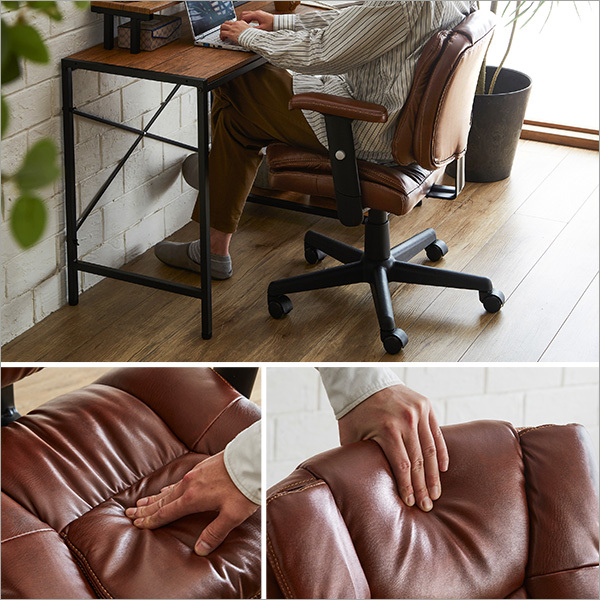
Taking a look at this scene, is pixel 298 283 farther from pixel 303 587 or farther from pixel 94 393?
pixel 303 587

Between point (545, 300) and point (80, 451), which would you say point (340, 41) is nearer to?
point (545, 300)

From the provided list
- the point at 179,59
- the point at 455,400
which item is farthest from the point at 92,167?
the point at 455,400

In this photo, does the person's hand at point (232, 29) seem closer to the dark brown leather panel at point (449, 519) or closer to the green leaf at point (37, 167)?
the dark brown leather panel at point (449, 519)

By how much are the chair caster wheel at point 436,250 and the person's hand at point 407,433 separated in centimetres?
150

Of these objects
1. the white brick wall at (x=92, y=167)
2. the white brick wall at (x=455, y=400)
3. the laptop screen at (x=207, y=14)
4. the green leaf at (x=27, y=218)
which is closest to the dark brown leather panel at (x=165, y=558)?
the white brick wall at (x=455, y=400)

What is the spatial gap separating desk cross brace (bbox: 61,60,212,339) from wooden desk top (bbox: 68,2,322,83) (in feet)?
0.15

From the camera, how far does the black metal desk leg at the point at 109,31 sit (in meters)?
1.95

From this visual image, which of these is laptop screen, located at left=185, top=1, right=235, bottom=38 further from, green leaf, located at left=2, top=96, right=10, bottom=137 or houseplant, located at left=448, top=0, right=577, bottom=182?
green leaf, located at left=2, top=96, right=10, bottom=137

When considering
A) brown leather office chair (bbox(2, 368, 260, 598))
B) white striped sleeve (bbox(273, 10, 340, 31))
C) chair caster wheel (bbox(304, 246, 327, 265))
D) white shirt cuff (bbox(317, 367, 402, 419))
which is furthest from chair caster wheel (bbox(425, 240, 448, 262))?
white shirt cuff (bbox(317, 367, 402, 419))

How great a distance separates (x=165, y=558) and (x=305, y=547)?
Answer: 7.5 inches

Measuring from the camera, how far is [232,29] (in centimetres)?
196

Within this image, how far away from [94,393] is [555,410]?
633 millimetres

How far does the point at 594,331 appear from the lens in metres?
2.18

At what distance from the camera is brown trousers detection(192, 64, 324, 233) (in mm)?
1993
